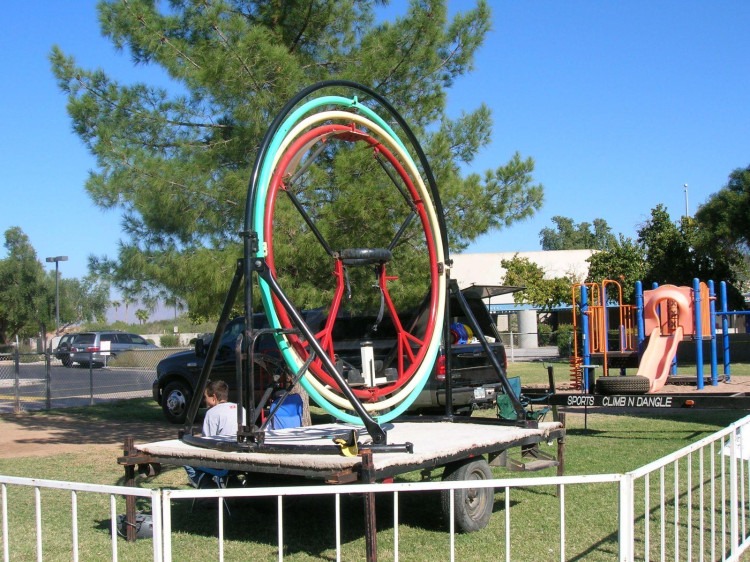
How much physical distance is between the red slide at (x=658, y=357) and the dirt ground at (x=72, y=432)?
0.91ft

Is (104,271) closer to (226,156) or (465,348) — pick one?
(226,156)

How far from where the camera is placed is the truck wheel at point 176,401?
16062mm

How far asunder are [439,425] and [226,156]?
191 inches

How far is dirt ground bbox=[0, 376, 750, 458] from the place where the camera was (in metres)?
12.9

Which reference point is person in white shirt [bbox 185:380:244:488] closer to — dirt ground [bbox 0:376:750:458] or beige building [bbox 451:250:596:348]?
dirt ground [bbox 0:376:750:458]

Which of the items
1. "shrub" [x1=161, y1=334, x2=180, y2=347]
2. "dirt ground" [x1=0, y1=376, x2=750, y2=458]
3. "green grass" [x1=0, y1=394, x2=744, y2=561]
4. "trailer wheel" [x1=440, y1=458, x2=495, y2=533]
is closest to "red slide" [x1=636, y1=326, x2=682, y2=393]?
"dirt ground" [x1=0, y1=376, x2=750, y2=458]

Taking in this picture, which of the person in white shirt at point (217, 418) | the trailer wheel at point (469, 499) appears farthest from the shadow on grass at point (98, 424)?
the trailer wheel at point (469, 499)

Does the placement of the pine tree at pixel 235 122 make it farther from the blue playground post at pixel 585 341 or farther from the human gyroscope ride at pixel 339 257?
the blue playground post at pixel 585 341

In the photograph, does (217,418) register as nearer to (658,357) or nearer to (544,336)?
(658,357)

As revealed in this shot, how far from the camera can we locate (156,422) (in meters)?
16.4

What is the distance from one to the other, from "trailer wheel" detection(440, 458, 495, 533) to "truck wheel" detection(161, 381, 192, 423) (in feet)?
32.7

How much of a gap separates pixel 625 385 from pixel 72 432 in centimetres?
946

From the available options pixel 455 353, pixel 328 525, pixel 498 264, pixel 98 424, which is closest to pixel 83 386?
pixel 98 424

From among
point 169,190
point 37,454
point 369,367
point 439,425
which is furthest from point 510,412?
point 37,454
